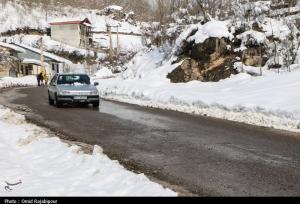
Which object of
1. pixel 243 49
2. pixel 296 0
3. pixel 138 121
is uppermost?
pixel 296 0

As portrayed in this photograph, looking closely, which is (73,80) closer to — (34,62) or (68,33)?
(34,62)

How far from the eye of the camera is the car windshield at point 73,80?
77.2 ft

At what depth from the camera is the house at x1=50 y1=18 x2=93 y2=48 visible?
108 metres

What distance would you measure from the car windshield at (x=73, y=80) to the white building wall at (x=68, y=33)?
8597cm

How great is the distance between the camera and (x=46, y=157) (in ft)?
32.3

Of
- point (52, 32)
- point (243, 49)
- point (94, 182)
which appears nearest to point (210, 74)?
point (243, 49)

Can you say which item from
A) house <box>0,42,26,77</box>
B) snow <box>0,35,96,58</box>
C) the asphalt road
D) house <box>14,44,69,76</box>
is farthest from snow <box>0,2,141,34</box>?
the asphalt road

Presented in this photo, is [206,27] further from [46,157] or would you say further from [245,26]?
[46,157]

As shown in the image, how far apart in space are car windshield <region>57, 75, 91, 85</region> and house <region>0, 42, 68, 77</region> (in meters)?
57.0

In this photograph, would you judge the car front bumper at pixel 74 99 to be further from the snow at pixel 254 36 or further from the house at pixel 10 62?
the house at pixel 10 62

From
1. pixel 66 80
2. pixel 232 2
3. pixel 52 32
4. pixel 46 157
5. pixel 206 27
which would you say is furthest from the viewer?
pixel 52 32

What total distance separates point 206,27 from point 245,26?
7.75ft

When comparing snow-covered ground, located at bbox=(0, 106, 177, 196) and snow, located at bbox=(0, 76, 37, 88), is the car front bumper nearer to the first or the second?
snow-covered ground, located at bbox=(0, 106, 177, 196)

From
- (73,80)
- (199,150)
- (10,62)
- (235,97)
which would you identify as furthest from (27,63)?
(199,150)
